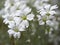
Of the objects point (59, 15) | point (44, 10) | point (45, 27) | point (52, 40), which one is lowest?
point (52, 40)

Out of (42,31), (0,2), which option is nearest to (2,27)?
(0,2)

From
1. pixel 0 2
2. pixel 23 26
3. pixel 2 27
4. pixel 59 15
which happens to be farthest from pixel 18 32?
pixel 59 15

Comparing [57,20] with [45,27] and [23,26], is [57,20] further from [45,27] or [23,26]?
[23,26]

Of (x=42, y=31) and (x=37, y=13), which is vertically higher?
(x=37, y=13)

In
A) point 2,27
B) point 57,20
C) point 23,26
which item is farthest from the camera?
point 57,20

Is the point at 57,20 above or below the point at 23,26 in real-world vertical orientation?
below

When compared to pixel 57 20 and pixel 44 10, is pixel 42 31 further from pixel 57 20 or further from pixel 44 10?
pixel 57 20

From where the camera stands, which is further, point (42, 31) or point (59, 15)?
point (59, 15)

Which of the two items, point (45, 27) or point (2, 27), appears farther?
point (2, 27)

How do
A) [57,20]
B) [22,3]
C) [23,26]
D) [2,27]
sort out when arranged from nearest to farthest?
[23,26] → [22,3] → [2,27] → [57,20]

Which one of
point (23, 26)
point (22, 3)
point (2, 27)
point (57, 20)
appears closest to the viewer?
point (23, 26)
